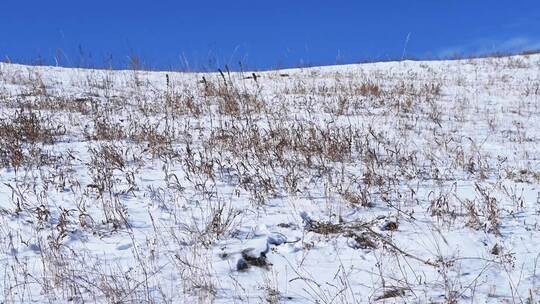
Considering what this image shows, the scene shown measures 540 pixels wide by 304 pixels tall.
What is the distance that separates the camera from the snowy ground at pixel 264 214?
10.7 ft

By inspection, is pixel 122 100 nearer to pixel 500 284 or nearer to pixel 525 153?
pixel 525 153

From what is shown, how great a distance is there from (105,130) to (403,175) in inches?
146

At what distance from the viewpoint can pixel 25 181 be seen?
16.2ft

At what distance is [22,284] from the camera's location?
127 inches

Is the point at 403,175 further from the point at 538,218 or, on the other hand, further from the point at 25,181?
the point at 25,181

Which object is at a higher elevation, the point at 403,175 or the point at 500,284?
the point at 403,175

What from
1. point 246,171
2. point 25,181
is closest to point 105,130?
point 25,181

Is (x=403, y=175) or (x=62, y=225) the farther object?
(x=403, y=175)

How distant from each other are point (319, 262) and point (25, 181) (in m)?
2.86

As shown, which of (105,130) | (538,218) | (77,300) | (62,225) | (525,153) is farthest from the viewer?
(105,130)

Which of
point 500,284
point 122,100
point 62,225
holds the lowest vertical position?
point 500,284

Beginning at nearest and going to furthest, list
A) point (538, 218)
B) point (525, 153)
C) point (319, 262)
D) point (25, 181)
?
point (319, 262)
point (538, 218)
point (25, 181)
point (525, 153)

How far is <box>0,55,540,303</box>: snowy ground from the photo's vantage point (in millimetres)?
3258

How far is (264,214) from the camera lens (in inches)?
171
